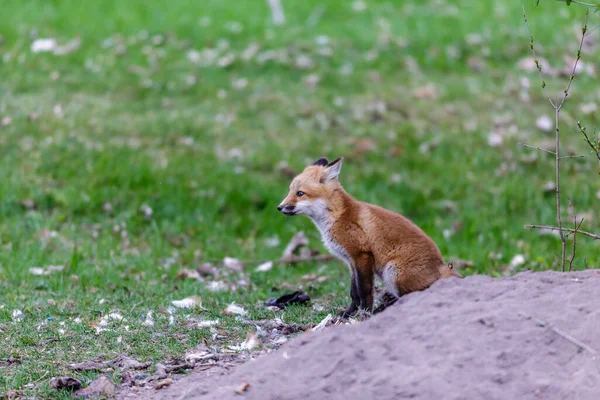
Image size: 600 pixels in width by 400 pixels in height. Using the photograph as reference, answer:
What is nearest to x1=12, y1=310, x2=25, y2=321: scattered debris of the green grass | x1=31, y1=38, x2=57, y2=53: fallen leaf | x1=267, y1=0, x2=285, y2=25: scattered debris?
the green grass

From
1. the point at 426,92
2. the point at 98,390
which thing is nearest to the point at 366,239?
the point at 98,390

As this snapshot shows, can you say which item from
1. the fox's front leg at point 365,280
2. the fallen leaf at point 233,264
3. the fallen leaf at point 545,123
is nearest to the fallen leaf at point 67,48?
the fallen leaf at point 233,264

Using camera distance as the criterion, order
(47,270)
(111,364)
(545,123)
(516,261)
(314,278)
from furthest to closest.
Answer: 1. (545,123)
2. (516,261)
3. (314,278)
4. (47,270)
5. (111,364)

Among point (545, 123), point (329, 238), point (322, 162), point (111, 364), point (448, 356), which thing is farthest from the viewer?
point (545, 123)

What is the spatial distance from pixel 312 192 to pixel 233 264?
3.00 metres

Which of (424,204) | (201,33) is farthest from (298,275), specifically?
(201,33)

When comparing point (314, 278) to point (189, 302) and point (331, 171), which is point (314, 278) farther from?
point (331, 171)

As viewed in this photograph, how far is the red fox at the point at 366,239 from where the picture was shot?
5984mm

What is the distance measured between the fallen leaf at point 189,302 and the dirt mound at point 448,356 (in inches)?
84.8

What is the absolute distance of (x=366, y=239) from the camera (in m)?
6.24

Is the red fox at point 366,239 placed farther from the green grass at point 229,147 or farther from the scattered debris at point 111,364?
the scattered debris at point 111,364

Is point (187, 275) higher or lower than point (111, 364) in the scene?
lower

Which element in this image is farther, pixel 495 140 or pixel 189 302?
pixel 495 140

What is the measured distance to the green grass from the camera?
321 inches
